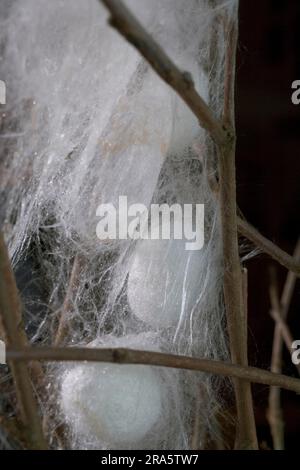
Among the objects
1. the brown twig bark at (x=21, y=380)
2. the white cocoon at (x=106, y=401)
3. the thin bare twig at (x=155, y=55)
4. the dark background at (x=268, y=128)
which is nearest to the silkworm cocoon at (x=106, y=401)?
the white cocoon at (x=106, y=401)

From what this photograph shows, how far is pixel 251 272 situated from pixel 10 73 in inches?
28.2

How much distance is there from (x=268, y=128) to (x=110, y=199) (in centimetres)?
68

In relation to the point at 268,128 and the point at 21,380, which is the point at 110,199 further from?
the point at 268,128

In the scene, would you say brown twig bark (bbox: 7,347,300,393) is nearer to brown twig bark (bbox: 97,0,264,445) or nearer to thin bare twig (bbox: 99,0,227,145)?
brown twig bark (bbox: 97,0,264,445)

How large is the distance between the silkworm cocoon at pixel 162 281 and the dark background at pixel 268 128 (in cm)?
49

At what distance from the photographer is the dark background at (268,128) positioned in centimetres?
108

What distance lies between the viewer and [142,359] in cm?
39

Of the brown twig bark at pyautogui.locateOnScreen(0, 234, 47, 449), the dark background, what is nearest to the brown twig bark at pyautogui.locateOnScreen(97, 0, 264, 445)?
the brown twig bark at pyautogui.locateOnScreen(0, 234, 47, 449)

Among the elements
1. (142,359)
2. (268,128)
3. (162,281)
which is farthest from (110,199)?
(268,128)

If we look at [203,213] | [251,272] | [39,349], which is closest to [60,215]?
[203,213]

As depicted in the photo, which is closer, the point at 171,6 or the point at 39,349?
the point at 39,349

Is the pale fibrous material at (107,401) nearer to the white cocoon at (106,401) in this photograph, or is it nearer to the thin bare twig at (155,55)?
the white cocoon at (106,401)

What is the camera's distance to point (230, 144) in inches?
16.9
